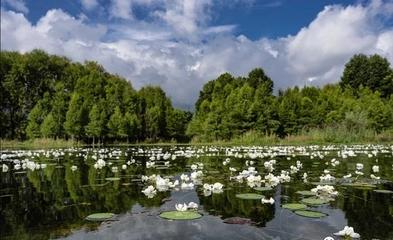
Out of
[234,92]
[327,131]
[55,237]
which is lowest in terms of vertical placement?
[55,237]

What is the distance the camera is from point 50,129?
43.8 m

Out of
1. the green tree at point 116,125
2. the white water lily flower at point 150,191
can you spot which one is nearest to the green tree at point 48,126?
the green tree at point 116,125

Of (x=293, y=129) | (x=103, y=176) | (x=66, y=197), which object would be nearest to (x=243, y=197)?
(x=66, y=197)

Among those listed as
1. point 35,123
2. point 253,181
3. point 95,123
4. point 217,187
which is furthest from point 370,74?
point 217,187

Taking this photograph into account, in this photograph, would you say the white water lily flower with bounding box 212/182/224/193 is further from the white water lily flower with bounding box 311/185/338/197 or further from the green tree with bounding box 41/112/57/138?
the green tree with bounding box 41/112/57/138

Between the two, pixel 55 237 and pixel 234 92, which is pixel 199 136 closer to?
pixel 234 92

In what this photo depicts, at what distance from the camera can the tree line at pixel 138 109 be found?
43.9m

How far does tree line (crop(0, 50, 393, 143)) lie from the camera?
43.9m

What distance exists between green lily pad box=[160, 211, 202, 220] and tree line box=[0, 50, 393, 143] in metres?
34.5

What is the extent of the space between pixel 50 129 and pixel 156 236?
42047mm

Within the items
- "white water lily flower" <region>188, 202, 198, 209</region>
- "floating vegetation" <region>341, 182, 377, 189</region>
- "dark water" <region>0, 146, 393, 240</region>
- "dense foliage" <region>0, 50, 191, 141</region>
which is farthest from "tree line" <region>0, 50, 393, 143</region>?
"white water lily flower" <region>188, 202, 198, 209</region>

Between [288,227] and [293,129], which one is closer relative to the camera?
[288,227]

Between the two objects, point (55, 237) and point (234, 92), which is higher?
point (234, 92)

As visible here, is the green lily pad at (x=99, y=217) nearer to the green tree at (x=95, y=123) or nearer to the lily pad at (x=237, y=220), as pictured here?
the lily pad at (x=237, y=220)
